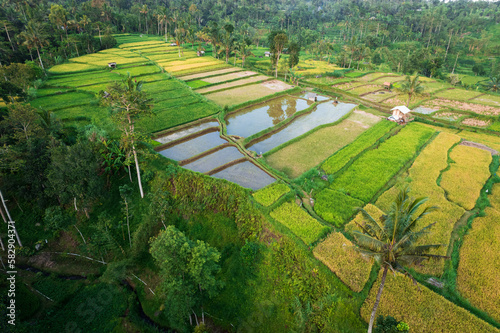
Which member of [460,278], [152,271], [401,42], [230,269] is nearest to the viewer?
[460,278]

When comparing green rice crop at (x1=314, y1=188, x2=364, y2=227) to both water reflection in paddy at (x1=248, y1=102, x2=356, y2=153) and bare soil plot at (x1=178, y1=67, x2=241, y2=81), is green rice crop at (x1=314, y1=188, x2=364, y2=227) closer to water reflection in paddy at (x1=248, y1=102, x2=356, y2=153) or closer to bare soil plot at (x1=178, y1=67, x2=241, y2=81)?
water reflection in paddy at (x1=248, y1=102, x2=356, y2=153)

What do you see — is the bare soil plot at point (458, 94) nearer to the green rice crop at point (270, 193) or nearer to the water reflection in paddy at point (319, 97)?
the water reflection in paddy at point (319, 97)

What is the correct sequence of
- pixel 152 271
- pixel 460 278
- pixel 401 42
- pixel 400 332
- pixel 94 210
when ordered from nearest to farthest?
pixel 400 332
pixel 460 278
pixel 152 271
pixel 94 210
pixel 401 42

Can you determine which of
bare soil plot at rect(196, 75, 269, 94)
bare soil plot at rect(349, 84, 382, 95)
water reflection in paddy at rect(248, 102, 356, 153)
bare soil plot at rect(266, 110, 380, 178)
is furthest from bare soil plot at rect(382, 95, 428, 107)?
bare soil plot at rect(196, 75, 269, 94)

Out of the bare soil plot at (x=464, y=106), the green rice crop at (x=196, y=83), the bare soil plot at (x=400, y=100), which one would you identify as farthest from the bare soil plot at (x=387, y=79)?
the green rice crop at (x=196, y=83)

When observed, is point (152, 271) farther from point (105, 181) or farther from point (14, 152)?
point (14, 152)

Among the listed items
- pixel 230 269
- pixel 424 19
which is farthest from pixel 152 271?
pixel 424 19
